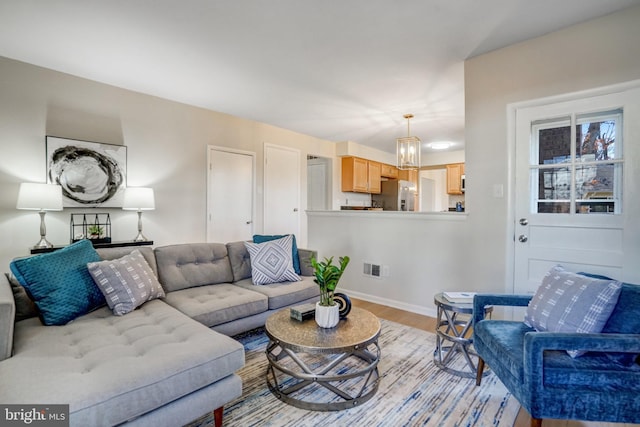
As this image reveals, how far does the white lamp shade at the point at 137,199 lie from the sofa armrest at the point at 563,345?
3660 millimetres

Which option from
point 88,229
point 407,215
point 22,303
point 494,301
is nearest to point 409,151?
point 407,215

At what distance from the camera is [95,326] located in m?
1.71

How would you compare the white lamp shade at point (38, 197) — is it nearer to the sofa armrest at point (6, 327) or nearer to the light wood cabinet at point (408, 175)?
the sofa armrest at point (6, 327)

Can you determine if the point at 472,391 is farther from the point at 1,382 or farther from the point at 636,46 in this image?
the point at 636,46

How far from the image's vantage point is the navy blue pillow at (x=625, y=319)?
1367 millimetres

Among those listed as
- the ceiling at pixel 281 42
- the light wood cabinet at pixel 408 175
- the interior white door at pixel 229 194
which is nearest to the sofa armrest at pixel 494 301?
the ceiling at pixel 281 42

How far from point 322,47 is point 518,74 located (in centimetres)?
167

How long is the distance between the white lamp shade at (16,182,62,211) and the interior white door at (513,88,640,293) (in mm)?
4137

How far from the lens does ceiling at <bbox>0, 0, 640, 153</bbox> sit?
2141 mm

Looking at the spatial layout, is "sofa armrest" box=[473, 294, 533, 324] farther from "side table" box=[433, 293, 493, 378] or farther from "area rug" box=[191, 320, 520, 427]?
"area rug" box=[191, 320, 520, 427]

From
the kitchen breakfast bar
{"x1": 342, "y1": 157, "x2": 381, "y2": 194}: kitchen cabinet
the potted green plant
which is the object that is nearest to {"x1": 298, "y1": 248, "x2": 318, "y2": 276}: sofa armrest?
the kitchen breakfast bar

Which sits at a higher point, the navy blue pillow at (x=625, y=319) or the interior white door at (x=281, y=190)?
the interior white door at (x=281, y=190)

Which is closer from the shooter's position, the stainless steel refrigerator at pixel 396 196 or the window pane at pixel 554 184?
the window pane at pixel 554 184

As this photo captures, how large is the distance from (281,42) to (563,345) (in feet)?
9.03
